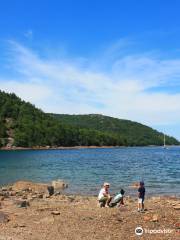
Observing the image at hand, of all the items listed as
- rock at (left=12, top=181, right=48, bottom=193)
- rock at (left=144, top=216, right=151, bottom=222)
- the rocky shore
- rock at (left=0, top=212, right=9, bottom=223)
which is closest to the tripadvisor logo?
the rocky shore

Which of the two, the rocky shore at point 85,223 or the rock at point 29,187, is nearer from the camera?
the rocky shore at point 85,223

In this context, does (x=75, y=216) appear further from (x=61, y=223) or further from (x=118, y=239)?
(x=118, y=239)

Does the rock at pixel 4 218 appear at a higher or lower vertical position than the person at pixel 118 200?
lower

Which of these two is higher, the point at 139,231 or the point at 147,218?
the point at 147,218

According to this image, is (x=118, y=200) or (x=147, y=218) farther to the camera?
(x=118, y=200)

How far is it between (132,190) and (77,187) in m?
7.30

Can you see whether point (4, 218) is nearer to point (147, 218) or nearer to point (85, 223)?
point (85, 223)

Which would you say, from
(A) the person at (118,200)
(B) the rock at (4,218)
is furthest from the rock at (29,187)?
(B) the rock at (4,218)

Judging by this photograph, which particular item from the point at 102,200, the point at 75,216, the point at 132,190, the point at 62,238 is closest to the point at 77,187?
the point at 132,190

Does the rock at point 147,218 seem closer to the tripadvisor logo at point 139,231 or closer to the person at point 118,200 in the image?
the tripadvisor logo at point 139,231

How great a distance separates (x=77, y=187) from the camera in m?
49.1

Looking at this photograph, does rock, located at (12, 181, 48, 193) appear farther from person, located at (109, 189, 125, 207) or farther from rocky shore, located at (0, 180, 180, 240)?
person, located at (109, 189, 125, 207)

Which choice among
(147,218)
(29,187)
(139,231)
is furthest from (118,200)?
(29,187)

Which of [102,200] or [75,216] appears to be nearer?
[75,216]
